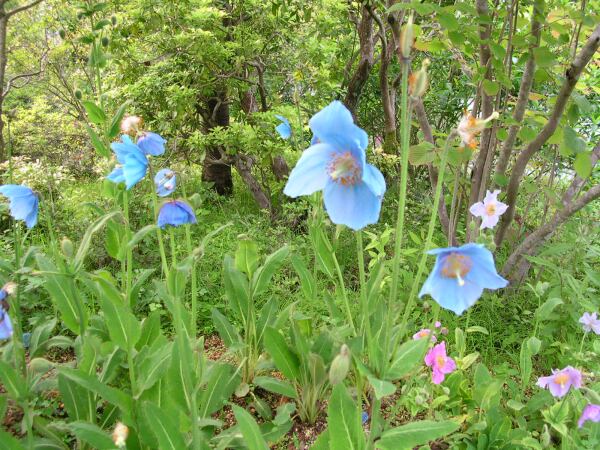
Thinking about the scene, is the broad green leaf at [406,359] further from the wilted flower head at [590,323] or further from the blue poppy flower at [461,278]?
the wilted flower head at [590,323]

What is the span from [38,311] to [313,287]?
1.51m

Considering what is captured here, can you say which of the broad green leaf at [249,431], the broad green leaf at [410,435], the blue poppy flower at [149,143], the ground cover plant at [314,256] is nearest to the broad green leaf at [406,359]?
the ground cover plant at [314,256]

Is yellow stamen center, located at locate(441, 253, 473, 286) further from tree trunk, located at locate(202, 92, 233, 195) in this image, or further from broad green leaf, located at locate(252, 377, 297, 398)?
tree trunk, located at locate(202, 92, 233, 195)

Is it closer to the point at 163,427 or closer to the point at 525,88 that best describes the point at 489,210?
the point at 525,88

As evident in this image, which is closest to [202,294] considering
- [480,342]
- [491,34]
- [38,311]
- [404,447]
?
[38,311]

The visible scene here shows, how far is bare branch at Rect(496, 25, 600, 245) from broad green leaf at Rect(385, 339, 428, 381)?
4.71 feet

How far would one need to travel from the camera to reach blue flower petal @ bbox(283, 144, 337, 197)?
905mm

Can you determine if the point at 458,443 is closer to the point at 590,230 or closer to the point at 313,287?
the point at 313,287

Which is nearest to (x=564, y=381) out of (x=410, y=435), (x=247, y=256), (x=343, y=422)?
(x=410, y=435)

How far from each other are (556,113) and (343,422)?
1.69 metres

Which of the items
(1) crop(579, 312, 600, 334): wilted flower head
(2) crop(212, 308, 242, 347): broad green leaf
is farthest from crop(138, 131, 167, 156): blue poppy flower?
(1) crop(579, 312, 600, 334): wilted flower head

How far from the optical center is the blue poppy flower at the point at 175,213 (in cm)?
122

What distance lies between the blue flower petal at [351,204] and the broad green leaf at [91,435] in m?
0.76

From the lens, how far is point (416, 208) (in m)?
3.41
